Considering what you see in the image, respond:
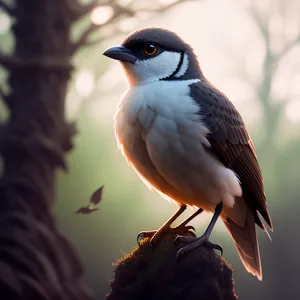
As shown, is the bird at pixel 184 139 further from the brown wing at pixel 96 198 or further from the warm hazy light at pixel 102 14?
the warm hazy light at pixel 102 14

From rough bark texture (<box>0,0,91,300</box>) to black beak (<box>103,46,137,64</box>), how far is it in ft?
2.16

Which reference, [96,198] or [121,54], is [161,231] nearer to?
[96,198]

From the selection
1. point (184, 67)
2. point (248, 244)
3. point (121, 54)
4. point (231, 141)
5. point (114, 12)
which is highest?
point (114, 12)

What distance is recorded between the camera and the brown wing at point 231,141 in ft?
6.57

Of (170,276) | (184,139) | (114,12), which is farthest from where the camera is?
(114,12)

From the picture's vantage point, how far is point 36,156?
2.63 metres

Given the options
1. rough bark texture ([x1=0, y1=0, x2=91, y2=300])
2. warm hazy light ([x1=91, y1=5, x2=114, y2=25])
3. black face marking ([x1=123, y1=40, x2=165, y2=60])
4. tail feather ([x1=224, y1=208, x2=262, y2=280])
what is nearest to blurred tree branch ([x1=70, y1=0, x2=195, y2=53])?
warm hazy light ([x1=91, y1=5, x2=114, y2=25])

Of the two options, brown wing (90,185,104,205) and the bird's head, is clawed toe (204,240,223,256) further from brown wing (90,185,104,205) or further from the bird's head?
the bird's head

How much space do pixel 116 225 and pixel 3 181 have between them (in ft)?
1.89

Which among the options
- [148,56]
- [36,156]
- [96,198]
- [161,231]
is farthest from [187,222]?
[36,156]

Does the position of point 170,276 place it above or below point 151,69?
below

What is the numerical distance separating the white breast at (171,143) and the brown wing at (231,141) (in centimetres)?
4

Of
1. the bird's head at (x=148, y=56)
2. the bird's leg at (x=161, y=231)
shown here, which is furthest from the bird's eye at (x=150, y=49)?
the bird's leg at (x=161, y=231)

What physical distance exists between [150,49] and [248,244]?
831mm
